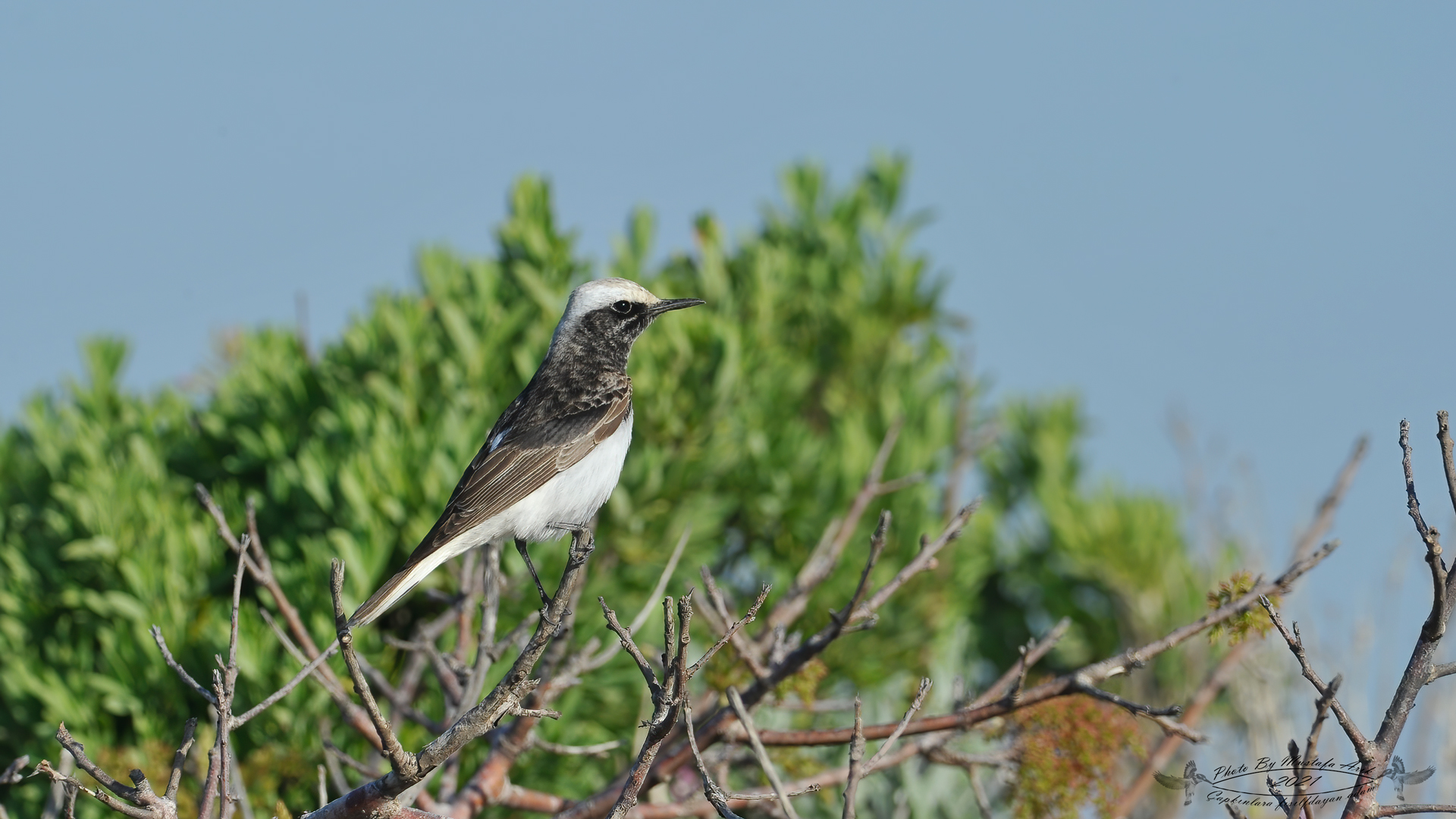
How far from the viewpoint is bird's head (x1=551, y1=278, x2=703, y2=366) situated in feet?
18.0

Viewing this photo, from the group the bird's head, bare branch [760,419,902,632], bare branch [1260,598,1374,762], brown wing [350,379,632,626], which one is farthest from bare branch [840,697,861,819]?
the bird's head

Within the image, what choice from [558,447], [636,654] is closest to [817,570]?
[558,447]

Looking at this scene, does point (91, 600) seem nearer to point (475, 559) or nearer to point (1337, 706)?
point (475, 559)

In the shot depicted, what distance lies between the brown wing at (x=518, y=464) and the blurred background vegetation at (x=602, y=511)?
103 cm

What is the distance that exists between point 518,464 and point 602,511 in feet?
5.18

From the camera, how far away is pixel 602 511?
6.48 m

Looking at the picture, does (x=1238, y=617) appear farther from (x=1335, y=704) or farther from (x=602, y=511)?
(x=602, y=511)

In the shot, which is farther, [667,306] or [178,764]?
[667,306]

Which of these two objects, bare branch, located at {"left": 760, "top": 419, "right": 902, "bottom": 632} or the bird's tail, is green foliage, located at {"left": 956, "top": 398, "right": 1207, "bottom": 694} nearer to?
bare branch, located at {"left": 760, "top": 419, "right": 902, "bottom": 632}

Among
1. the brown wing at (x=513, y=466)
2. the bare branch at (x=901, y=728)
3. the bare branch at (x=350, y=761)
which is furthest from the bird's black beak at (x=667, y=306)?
the bare branch at (x=901, y=728)

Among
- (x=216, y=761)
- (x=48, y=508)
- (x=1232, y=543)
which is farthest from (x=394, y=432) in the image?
(x=1232, y=543)

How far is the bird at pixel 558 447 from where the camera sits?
4.61 metres

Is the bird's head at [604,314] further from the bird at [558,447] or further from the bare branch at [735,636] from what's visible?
the bare branch at [735,636]

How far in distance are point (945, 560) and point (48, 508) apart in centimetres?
517
